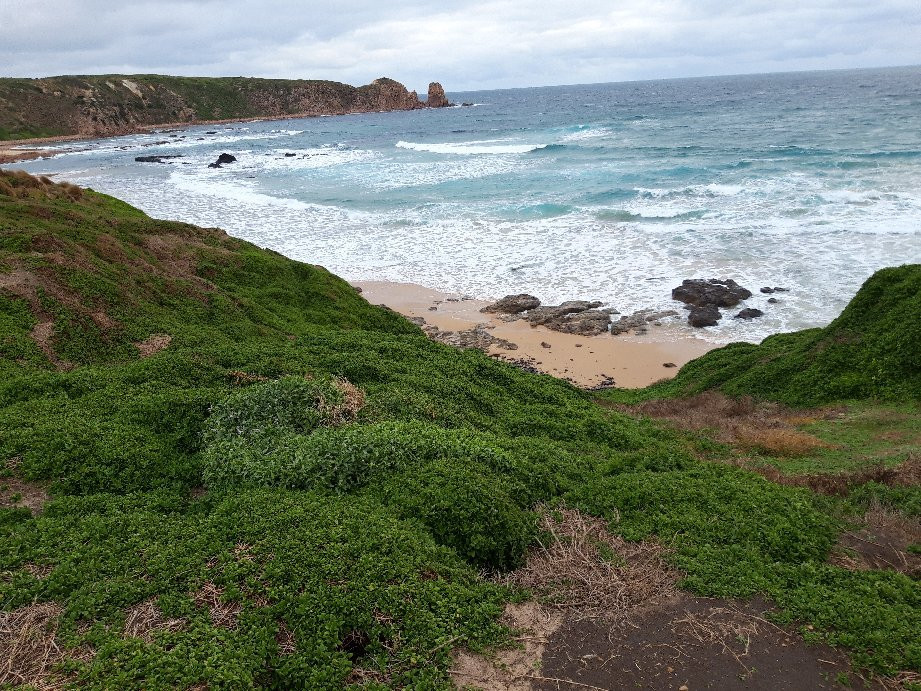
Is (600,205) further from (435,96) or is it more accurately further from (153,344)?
(435,96)

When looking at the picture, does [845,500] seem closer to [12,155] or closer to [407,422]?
[407,422]

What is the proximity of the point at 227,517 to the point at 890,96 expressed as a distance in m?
106

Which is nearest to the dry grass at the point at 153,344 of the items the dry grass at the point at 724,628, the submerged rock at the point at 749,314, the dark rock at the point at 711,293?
the dry grass at the point at 724,628

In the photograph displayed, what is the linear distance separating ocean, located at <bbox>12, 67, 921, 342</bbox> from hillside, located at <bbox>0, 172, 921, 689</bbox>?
13061 mm

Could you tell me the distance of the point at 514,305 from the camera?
22328mm

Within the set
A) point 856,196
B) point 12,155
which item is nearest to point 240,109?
point 12,155

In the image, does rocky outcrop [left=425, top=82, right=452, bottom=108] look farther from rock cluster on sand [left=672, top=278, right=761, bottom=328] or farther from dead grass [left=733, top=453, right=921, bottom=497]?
dead grass [left=733, top=453, right=921, bottom=497]

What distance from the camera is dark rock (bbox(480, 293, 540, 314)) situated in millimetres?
22219

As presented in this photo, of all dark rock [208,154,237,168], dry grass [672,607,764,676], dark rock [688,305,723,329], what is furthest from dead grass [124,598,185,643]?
dark rock [208,154,237,168]

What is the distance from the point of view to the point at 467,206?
37906mm

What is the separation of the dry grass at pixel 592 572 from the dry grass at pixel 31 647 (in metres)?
3.88

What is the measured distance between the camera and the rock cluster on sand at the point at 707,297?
20.5m

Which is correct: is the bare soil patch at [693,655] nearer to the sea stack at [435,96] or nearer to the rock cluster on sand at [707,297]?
the rock cluster on sand at [707,297]

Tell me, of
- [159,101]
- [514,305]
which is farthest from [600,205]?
[159,101]
